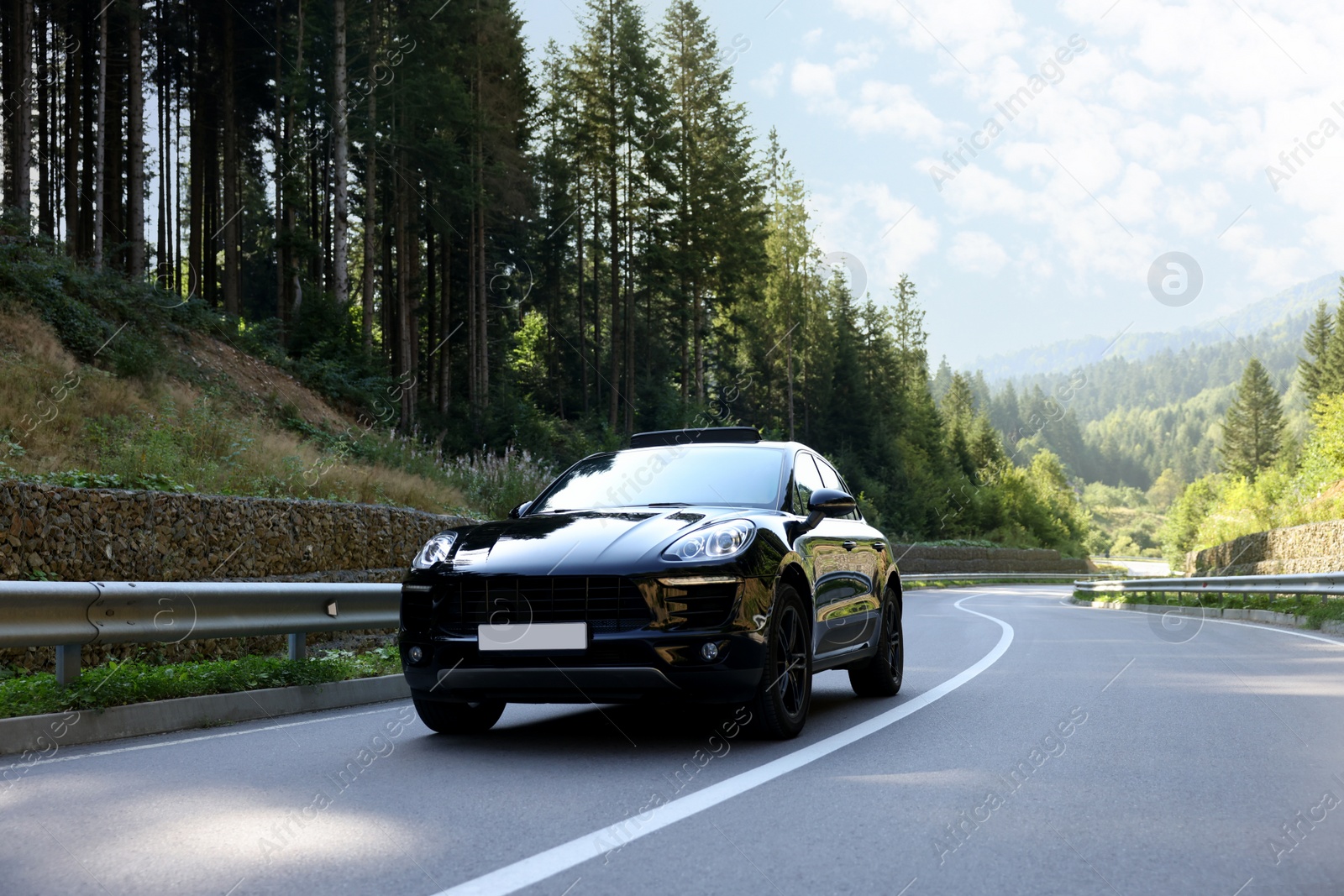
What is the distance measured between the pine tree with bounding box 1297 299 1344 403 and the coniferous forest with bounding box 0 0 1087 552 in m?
39.1

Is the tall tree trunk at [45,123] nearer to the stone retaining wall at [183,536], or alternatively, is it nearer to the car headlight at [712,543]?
the stone retaining wall at [183,536]

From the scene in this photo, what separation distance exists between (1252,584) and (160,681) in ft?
66.6

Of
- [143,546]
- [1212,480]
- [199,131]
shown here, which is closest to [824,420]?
[199,131]

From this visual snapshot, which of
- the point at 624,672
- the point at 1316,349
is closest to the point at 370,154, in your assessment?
the point at 624,672

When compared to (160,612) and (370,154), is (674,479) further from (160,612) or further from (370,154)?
(370,154)

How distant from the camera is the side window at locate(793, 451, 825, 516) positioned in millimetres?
7738

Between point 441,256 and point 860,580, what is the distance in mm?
41313

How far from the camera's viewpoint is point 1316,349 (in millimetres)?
100500

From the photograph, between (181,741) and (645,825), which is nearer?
(645,825)

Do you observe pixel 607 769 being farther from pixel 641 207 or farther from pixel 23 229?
pixel 641 207

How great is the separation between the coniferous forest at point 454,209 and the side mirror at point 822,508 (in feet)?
49.4

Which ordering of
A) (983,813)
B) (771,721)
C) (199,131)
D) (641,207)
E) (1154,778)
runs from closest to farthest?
(983,813)
(1154,778)
(771,721)
(199,131)
(641,207)

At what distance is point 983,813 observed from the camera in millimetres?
4812

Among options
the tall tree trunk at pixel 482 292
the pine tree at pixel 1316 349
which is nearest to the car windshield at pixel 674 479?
the tall tree trunk at pixel 482 292
